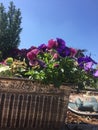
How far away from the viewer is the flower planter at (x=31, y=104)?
3.47 m

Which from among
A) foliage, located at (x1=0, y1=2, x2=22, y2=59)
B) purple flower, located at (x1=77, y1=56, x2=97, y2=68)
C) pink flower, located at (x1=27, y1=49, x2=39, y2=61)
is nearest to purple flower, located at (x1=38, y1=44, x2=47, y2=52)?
pink flower, located at (x1=27, y1=49, x2=39, y2=61)

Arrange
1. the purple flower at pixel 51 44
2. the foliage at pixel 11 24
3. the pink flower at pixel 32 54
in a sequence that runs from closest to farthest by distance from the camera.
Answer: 1. the pink flower at pixel 32 54
2. the purple flower at pixel 51 44
3. the foliage at pixel 11 24

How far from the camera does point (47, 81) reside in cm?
365

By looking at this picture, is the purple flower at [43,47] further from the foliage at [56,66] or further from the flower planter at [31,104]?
the flower planter at [31,104]

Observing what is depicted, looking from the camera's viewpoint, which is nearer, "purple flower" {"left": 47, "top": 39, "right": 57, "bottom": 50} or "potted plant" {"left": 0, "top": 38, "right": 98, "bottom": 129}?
"potted plant" {"left": 0, "top": 38, "right": 98, "bottom": 129}

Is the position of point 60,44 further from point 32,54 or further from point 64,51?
point 32,54

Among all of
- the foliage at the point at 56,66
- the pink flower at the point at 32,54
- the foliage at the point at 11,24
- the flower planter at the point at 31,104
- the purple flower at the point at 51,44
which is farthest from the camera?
the foliage at the point at 11,24

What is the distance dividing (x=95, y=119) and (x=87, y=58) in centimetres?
137

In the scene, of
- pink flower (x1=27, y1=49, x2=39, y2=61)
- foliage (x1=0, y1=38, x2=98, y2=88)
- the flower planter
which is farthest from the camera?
pink flower (x1=27, y1=49, x2=39, y2=61)

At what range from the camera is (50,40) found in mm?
3992

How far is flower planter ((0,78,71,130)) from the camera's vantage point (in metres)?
3.47

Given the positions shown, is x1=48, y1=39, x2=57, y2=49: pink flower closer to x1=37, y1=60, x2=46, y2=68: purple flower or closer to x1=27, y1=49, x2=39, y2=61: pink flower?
x1=27, y1=49, x2=39, y2=61: pink flower

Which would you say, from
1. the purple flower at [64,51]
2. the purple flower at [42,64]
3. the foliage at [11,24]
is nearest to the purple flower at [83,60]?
the purple flower at [64,51]

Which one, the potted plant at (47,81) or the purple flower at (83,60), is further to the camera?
the purple flower at (83,60)
